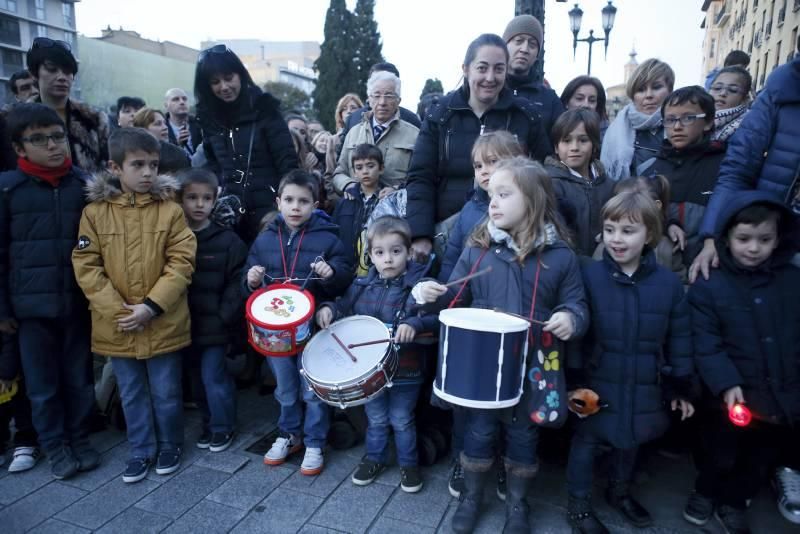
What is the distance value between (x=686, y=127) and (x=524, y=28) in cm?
175

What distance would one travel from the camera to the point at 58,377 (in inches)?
132

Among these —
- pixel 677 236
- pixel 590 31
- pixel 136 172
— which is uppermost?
pixel 590 31

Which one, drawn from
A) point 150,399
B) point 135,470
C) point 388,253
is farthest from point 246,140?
point 135,470

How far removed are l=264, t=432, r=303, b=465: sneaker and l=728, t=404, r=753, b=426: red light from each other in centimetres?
255

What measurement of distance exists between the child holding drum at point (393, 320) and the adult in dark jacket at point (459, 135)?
30 centimetres

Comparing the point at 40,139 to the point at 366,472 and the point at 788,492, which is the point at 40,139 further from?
the point at 788,492

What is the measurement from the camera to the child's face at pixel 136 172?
3.18 metres

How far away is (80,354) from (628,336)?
3346mm

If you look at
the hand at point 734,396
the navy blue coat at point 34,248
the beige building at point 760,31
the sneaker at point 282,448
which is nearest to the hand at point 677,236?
the hand at point 734,396

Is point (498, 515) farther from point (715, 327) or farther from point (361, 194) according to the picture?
point (361, 194)

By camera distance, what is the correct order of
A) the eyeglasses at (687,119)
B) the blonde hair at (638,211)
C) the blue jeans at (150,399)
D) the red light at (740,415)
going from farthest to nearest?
the blue jeans at (150,399)
the eyeglasses at (687,119)
the blonde hair at (638,211)
the red light at (740,415)

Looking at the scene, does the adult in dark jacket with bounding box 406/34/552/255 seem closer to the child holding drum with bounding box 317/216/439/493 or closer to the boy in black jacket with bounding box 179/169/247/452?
the child holding drum with bounding box 317/216/439/493

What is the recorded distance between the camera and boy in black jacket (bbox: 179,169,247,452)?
3451 mm

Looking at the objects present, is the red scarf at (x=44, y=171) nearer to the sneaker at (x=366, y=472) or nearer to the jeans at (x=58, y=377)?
the jeans at (x=58, y=377)
